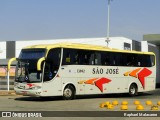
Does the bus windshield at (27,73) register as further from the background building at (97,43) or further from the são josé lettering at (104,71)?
the background building at (97,43)

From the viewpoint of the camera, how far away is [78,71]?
944 inches

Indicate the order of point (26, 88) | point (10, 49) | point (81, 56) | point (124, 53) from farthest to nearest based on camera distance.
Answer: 1. point (10, 49)
2. point (124, 53)
3. point (81, 56)
4. point (26, 88)

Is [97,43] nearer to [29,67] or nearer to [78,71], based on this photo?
[78,71]

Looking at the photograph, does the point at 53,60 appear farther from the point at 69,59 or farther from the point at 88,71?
the point at 88,71

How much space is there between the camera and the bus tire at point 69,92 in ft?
76.6

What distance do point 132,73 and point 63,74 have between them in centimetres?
649

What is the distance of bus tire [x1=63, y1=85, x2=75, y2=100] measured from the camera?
76.6 feet

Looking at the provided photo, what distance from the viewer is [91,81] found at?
2503 centimetres

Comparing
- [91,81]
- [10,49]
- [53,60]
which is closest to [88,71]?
[91,81]

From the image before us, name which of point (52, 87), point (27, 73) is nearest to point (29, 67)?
point (27, 73)

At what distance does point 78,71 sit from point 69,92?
1.29 m

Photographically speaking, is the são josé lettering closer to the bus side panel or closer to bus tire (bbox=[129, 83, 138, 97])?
bus tire (bbox=[129, 83, 138, 97])

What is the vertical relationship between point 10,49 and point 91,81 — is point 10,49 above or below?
above

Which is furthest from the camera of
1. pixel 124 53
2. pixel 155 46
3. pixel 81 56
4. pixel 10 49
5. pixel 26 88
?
pixel 10 49
